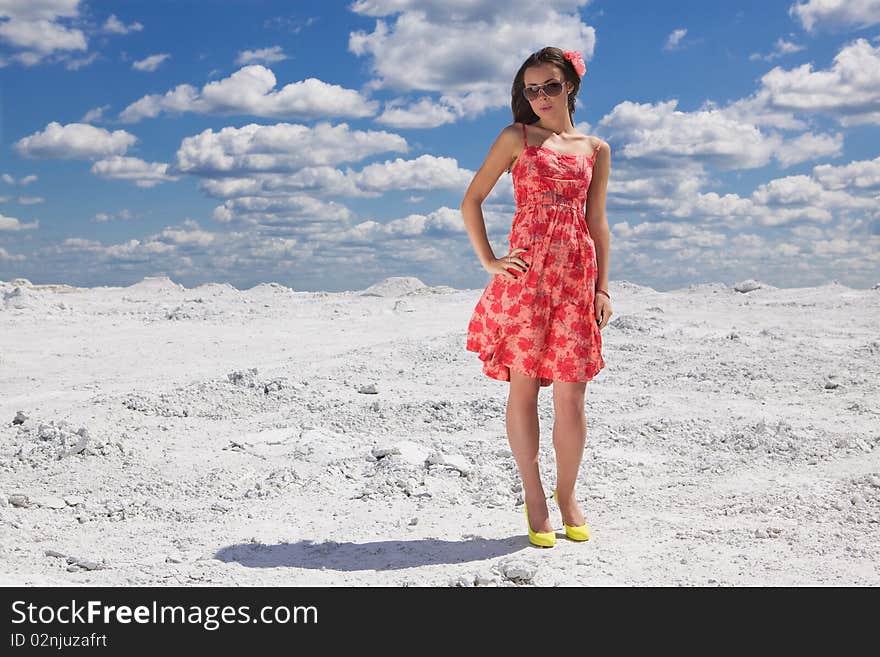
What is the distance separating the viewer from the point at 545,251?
3.32m

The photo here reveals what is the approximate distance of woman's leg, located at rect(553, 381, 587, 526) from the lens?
3.48 meters

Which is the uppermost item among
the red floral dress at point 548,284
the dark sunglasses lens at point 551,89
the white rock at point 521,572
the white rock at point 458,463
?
the dark sunglasses lens at point 551,89

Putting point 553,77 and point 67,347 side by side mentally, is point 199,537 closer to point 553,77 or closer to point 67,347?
point 553,77

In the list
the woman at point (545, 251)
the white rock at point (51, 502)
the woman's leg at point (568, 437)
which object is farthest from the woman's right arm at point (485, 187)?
the white rock at point (51, 502)

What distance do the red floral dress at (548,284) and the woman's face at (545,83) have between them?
5.0 inches

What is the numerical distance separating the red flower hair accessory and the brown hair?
0.01 m

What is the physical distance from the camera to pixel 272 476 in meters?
4.74

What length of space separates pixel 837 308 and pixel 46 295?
1380cm

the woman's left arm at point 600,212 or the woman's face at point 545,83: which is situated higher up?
the woman's face at point 545,83

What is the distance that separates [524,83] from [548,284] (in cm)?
82

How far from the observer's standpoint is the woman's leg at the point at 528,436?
11.4 ft

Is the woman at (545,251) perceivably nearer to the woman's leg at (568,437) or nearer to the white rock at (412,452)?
the woman's leg at (568,437)

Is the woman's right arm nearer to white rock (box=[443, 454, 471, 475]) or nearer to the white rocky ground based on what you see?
the white rocky ground

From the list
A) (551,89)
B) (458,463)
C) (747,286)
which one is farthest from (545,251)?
(747,286)
